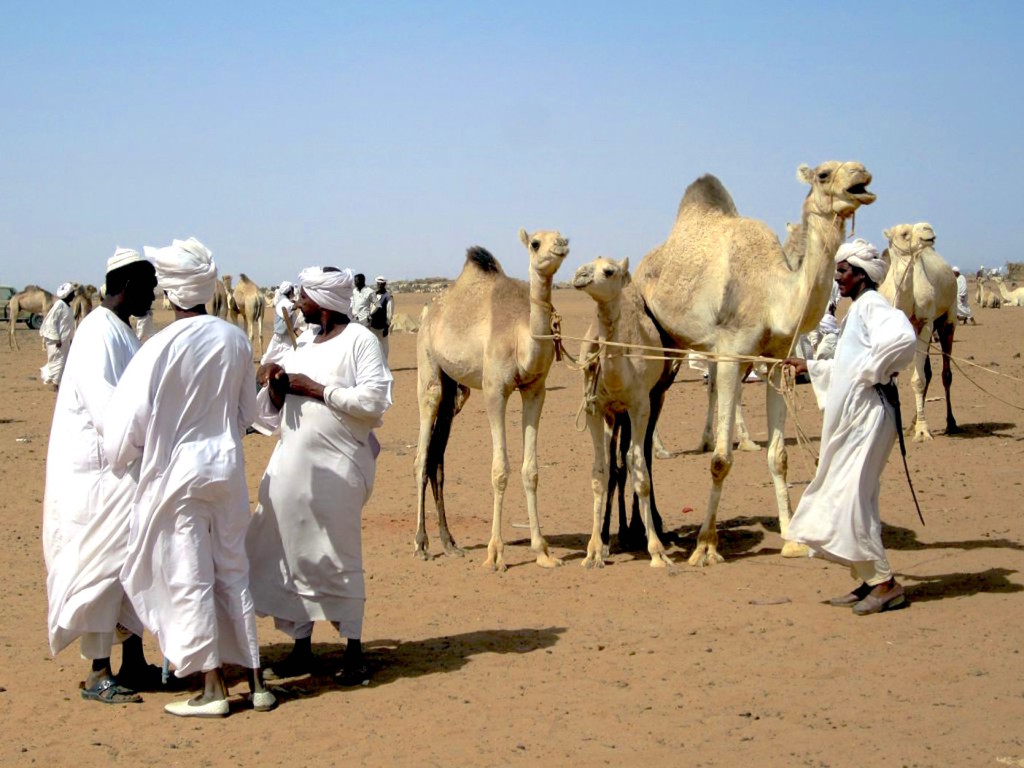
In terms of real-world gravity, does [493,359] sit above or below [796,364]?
below

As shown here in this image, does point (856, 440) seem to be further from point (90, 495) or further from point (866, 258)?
point (90, 495)

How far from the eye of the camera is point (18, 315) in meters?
44.0

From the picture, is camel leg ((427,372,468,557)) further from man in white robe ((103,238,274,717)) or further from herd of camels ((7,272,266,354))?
herd of camels ((7,272,266,354))

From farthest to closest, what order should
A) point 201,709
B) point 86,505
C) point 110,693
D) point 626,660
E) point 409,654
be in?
1. point 409,654
2. point 626,660
3. point 110,693
4. point 86,505
5. point 201,709

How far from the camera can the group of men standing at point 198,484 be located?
5.32 meters

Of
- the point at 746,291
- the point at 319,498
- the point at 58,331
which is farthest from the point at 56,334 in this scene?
the point at 319,498

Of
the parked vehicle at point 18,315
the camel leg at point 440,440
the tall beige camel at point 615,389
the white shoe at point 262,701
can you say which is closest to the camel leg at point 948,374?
the tall beige camel at point 615,389

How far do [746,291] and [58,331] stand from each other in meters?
12.4

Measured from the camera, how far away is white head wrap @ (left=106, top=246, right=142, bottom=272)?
18.7ft

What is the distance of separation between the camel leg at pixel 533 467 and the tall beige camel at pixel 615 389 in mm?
315

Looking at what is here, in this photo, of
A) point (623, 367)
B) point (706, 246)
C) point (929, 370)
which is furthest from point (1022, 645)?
point (929, 370)

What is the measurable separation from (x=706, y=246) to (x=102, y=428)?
17.0 ft

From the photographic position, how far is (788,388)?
8.00 meters

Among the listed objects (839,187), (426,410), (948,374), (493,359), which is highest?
(839,187)
